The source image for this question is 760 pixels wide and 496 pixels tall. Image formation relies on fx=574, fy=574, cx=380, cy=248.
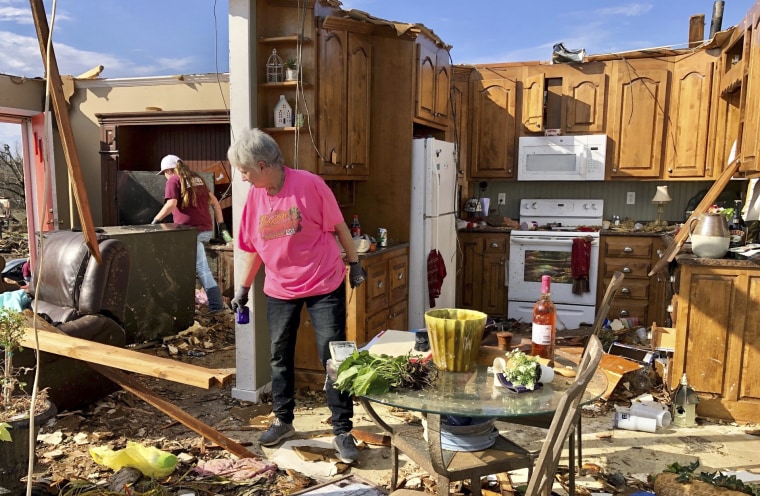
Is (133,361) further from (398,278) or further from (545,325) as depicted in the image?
(398,278)

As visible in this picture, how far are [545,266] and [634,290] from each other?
869 mm

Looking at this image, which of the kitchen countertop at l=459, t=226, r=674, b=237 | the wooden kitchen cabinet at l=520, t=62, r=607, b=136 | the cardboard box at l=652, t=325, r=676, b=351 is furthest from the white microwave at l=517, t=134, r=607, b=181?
the cardboard box at l=652, t=325, r=676, b=351

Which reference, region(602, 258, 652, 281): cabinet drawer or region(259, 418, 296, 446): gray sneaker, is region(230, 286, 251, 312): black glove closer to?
region(259, 418, 296, 446): gray sneaker

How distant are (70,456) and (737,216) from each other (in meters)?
5.78

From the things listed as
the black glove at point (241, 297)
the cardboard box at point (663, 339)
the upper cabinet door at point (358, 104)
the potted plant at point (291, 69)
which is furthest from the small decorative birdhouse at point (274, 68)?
the cardboard box at point (663, 339)

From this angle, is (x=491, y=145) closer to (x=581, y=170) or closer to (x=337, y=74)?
(x=581, y=170)

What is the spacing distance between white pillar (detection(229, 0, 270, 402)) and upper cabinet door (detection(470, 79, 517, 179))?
314cm

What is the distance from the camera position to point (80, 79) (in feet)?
23.6

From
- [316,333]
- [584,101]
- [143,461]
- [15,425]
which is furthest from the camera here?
[584,101]

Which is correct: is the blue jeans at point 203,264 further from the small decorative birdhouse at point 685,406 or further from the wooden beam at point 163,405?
the small decorative birdhouse at point 685,406

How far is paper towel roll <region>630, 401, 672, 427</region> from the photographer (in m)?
3.44

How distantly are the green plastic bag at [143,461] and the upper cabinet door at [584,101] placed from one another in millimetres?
4966

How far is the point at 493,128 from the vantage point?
6.21 metres

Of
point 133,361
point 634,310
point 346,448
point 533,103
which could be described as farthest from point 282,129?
point 634,310
